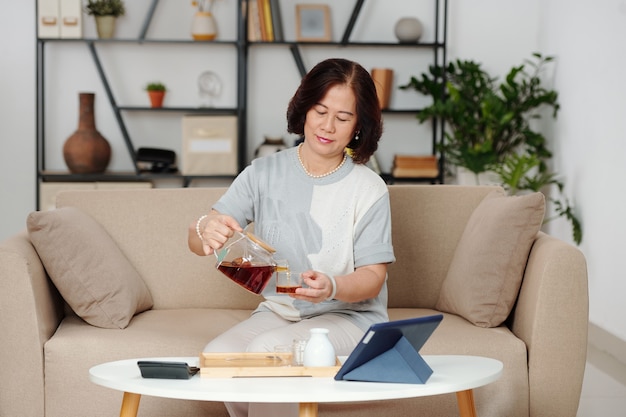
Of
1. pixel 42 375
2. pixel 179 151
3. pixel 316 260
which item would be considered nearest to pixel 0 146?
pixel 179 151

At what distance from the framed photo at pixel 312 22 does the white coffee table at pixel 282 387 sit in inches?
163

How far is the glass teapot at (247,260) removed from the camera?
204cm

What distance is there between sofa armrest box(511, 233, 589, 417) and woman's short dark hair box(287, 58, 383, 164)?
Result: 2.03 feet

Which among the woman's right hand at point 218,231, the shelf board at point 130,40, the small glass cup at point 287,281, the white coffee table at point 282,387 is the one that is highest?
the shelf board at point 130,40

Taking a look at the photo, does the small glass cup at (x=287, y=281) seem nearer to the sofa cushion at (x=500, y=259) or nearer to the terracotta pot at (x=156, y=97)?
the sofa cushion at (x=500, y=259)

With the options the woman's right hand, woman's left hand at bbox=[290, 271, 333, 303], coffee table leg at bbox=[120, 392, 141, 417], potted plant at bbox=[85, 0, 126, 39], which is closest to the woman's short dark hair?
the woman's right hand

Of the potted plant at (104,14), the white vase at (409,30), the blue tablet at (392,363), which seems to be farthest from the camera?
the white vase at (409,30)

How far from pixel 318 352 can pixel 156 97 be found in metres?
4.15

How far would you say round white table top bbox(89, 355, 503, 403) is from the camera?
174cm

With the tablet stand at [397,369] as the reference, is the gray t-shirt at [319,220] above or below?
above

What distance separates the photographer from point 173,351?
8.74 feet

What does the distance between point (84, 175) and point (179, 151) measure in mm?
664

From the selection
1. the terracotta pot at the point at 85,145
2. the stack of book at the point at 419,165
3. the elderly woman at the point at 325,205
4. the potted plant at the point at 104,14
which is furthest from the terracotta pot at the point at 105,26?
the elderly woman at the point at 325,205

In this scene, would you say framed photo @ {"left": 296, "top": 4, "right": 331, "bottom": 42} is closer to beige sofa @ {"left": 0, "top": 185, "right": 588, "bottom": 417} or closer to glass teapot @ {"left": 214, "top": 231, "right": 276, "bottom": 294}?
beige sofa @ {"left": 0, "top": 185, "right": 588, "bottom": 417}
